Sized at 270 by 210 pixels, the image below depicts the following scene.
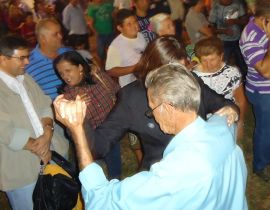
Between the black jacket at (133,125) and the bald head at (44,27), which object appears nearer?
the black jacket at (133,125)

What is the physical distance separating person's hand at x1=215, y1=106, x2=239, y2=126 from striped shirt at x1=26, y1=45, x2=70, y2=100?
6.59ft

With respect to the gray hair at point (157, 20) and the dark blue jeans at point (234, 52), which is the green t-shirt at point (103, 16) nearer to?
the dark blue jeans at point (234, 52)

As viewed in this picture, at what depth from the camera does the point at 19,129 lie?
111 inches

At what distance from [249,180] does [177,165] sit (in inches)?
121

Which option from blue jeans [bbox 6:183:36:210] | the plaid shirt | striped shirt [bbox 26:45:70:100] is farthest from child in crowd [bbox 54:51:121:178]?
blue jeans [bbox 6:183:36:210]

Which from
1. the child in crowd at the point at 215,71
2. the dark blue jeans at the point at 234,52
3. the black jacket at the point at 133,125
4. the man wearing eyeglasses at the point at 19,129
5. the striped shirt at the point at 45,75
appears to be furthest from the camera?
the dark blue jeans at the point at 234,52

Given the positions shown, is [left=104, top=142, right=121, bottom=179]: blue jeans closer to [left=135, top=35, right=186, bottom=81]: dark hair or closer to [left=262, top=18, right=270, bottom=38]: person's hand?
[left=135, top=35, right=186, bottom=81]: dark hair

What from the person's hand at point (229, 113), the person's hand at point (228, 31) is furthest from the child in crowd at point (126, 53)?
the person's hand at point (228, 31)

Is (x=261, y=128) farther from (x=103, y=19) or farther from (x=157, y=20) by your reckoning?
(x=103, y=19)

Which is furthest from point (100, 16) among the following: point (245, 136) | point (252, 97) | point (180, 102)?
point (180, 102)

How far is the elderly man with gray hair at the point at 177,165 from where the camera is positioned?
1606 mm

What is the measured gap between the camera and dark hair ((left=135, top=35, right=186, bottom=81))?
2.45 m

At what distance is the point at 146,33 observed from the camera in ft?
16.2

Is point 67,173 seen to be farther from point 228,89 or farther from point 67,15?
point 67,15
